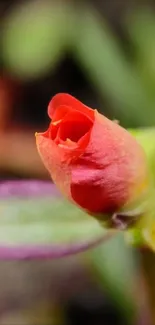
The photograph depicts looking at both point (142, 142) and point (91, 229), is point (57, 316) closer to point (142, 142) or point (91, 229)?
point (91, 229)

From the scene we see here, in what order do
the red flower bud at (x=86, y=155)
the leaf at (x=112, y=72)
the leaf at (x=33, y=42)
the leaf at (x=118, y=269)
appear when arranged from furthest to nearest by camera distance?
1. the leaf at (x=33, y=42)
2. the leaf at (x=112, y=72)
3. the leaf at (x=118, y=269)
4. the red flower bud at (x=86, y=155)

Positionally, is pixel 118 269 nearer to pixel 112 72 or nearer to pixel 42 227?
pixel 42 227

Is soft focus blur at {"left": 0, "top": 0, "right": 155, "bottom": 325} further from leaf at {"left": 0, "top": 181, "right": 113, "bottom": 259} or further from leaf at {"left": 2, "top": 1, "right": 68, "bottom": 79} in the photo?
leaf at {"left": 0, "top": 181, "right": 113, "bottom": 259}

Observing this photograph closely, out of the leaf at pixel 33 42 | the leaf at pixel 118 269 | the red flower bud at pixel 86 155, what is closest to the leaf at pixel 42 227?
the red flower bud at pixel 86 155

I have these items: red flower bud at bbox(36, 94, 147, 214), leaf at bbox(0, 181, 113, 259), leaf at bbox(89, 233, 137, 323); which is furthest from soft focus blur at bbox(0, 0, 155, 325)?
red flower bud at bbox(36, 94, 147, 214)

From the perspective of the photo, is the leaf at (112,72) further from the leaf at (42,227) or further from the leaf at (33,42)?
the leaf at (42,227)

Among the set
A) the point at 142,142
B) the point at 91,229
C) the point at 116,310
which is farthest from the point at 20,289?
the point at 142,142
